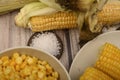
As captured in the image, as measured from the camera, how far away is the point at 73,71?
92cm

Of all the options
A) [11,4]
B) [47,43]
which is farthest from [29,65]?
[11,4]

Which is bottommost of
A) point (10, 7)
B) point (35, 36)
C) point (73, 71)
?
point (73, 71)

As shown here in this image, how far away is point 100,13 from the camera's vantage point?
37.5 inches

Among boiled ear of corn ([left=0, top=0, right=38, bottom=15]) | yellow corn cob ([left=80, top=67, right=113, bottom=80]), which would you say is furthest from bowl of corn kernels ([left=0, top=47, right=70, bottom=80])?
boiled ear of corn ([left=0, top=0, right=38, bottom=15])

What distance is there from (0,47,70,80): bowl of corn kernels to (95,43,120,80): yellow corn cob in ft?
0.41

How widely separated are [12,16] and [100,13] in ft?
1.08

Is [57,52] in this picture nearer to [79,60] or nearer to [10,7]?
[79,60]

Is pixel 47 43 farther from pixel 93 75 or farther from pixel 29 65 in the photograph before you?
pixel 93 75

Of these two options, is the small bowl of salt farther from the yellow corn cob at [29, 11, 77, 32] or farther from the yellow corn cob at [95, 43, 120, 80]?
the yellow corn cob at [95, 43, 120, 80]

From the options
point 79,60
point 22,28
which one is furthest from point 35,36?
point 79,60

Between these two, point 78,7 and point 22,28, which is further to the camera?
point 22,28

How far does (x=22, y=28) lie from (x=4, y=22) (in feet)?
0.23

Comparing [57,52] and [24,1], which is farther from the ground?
[24,1]

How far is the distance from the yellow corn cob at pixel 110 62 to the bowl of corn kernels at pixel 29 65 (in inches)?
4.9
